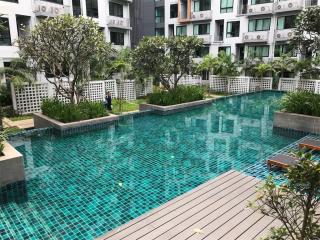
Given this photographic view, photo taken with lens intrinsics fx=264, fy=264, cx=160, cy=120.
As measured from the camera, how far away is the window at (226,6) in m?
30.1

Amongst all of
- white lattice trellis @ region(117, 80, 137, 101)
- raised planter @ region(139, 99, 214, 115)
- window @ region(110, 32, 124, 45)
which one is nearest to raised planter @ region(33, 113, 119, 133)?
raised planter @ region(139, 99, 214, 115)

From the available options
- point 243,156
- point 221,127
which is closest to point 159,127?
point 221,127

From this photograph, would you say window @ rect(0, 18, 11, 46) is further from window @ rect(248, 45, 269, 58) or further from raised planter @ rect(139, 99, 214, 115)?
window @ rect(248, 45, 269, 58)

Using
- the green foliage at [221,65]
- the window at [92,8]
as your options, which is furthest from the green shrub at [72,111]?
the window at [92,8]

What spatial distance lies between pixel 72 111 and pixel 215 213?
31.1 ft

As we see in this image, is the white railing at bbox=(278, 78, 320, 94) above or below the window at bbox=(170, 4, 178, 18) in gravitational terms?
below

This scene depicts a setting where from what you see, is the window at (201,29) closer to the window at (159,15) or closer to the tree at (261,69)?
the window at (159,15)

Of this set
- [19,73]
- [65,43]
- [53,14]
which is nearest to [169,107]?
[65,43]

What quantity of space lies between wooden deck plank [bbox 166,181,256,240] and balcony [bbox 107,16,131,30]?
25.9 metres

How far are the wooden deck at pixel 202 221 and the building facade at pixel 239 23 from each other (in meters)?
22.3

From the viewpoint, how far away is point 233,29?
3048 cm

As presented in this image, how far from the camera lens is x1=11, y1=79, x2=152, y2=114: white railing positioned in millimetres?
14945

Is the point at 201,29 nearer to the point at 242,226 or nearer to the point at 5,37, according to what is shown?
the point at 5,37

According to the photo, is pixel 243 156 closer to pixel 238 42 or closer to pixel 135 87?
pixel 135 87
